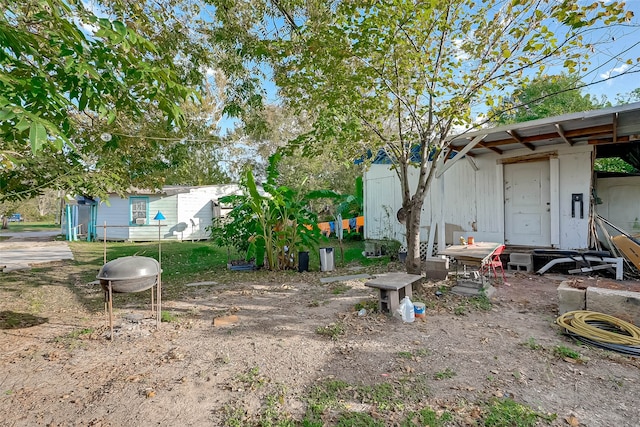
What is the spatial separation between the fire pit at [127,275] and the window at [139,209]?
13713 mm

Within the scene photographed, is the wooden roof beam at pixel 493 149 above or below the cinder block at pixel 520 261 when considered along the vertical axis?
above

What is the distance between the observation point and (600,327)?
3.82 m

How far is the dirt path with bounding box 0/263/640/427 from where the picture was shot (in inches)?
99.3

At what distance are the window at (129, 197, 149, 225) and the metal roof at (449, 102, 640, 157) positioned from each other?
1444 centimetres

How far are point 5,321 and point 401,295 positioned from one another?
18.0 feet

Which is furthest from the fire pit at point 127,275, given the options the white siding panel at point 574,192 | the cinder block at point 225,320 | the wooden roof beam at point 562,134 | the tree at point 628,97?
the tree at point 628,97

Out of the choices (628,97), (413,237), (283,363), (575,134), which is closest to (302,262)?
(413,237)

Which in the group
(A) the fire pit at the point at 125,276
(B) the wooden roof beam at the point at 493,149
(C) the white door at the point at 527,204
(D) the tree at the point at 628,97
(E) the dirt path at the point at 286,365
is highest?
(D) the tree at the point at 628,97

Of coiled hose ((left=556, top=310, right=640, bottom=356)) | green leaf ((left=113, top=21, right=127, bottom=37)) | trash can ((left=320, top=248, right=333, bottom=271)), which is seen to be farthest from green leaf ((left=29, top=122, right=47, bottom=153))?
trash can ((left=320, top=248, right=333, bottom=271))

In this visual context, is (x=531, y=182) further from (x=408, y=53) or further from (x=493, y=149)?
(x=408, y=53)

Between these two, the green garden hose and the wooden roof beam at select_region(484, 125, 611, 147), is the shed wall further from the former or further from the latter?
the green garden hose

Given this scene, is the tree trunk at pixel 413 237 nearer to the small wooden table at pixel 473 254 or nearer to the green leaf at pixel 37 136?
the small wooden table at pixel 473 254

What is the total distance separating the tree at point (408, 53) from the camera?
457 centimetres

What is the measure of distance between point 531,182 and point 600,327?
5.03 meters
